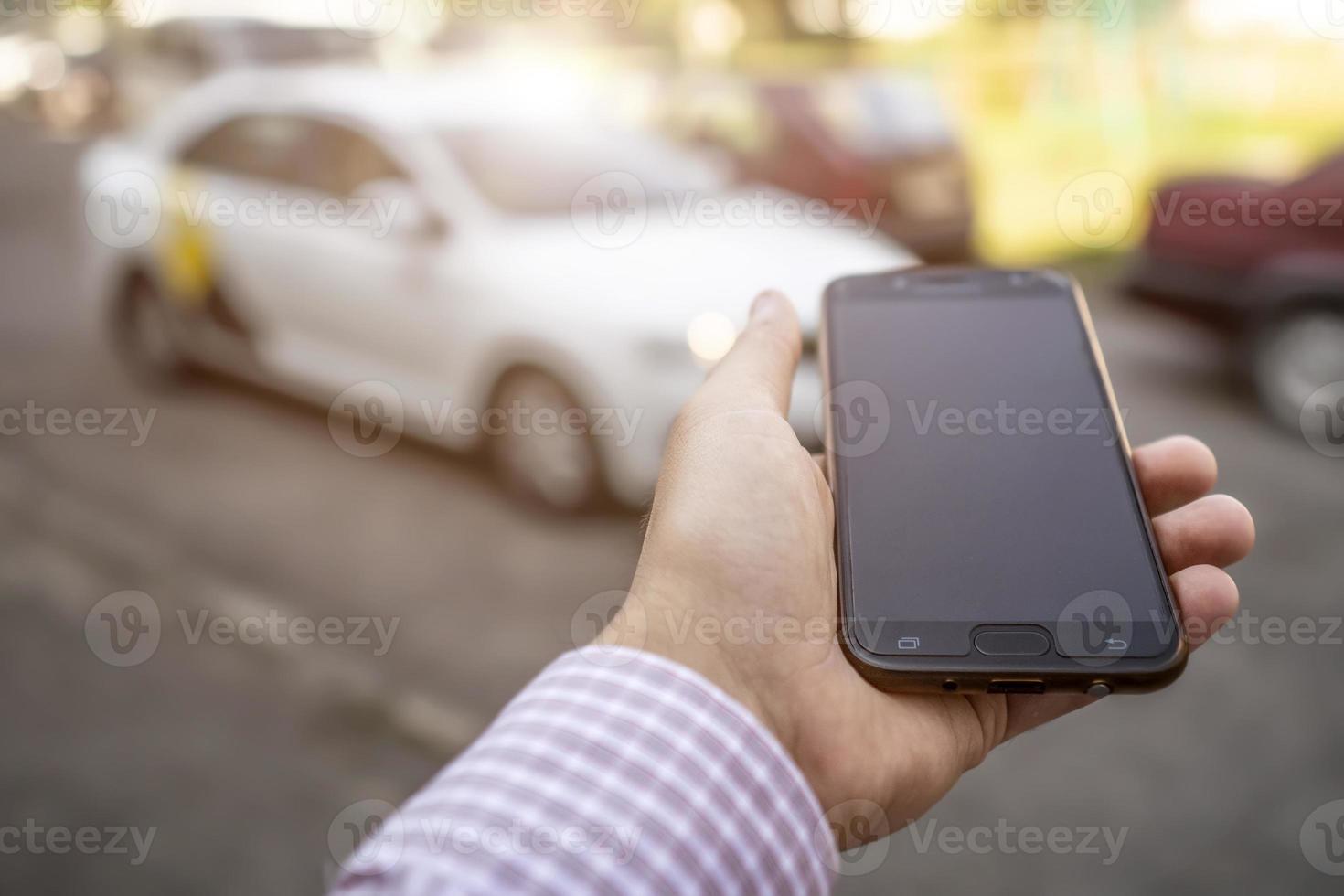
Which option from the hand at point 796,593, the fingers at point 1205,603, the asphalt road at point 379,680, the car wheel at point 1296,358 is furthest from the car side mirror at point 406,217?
the car wheel at point 1296,358

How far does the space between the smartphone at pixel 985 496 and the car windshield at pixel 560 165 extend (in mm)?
2889

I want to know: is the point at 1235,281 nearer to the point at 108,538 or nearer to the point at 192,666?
the point at 192,666

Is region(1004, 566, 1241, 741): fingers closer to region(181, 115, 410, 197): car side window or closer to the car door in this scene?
the car door

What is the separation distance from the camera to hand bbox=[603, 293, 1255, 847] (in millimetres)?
1561

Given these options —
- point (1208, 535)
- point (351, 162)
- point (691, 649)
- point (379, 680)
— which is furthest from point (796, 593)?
point (351, 162)

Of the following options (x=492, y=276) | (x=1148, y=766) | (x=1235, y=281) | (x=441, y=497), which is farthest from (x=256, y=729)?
(x=1235, y=281)

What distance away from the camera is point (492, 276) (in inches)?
177

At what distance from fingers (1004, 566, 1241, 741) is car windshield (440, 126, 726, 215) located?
3.57 m

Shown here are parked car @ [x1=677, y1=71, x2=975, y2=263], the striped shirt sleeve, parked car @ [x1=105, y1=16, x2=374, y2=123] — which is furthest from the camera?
parked car @ [x1=105, y1=16, x2=374, y2=123]

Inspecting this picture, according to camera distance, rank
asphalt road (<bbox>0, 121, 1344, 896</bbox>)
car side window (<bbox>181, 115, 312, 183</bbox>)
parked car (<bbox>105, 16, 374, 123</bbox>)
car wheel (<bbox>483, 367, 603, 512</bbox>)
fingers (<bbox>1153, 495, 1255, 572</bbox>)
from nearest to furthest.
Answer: fingers (<bbox>1153, 495, 1255, 572</bbox>) → asphalt road (<bbox>0, 121, 1344, 896</bbox>) → car wheel (<bbox>483, 367, 603, 512</bbox>) → car side window (<bbox>181, 115, 312, 183</bbox>) → parked car (<bbox>105, 16, 374, 123</bbox>)

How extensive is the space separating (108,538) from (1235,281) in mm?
5627

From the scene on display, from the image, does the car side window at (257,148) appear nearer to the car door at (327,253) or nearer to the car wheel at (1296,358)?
the car door at (327,253)

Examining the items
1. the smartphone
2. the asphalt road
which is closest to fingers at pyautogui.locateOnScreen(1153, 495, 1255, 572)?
the smartphone

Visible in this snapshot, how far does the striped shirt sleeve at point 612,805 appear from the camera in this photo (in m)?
1.15
